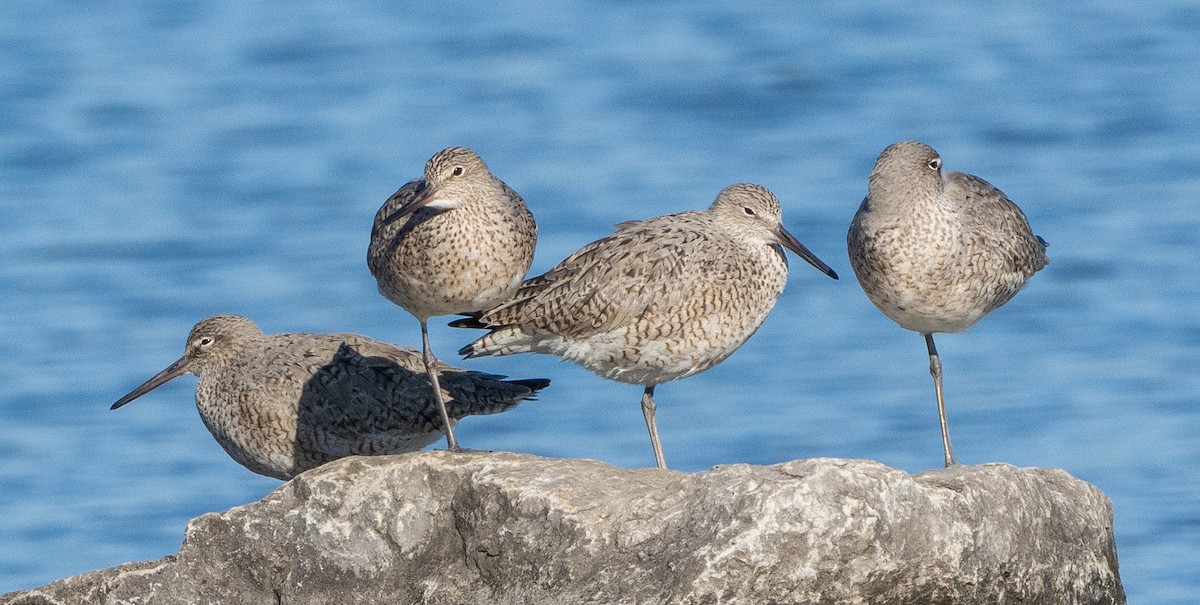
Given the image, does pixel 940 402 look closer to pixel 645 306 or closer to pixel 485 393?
pixel 645 306

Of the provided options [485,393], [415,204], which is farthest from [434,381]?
[415,204]

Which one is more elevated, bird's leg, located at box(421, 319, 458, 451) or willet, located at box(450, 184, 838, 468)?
willet, located at box(450, 184, 838, 468)

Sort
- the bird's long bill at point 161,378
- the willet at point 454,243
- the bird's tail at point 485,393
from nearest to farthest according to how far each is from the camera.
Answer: the willet at point 454,243
the bird's tail at point 485,393
the bird's long bill at point 161,378

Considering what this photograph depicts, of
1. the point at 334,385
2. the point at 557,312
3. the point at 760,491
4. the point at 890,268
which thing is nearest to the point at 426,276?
the point at 557,312

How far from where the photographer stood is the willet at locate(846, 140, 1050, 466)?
32.3 ft

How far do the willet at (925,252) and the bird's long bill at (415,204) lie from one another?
241cm

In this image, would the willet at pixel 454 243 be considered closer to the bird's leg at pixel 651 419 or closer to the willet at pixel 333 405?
the willet at pixel 333 405

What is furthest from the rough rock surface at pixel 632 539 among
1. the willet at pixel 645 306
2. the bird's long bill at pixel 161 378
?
the bird's long bill at pixel 161 378

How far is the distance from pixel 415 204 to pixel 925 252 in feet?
9.14

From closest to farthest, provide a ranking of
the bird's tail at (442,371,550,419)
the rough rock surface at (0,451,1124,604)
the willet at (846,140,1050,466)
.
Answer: the rough rock surface at (0,451,1124,604), the willet at (846,140,1050,466), the bird's tail at (442,371,550,419)

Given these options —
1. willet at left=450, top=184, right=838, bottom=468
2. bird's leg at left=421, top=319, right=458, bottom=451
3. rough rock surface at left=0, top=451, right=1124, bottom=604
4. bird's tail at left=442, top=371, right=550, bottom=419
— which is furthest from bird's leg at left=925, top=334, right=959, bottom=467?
bird's leg at left=421, top=319, right=458, bottom=451

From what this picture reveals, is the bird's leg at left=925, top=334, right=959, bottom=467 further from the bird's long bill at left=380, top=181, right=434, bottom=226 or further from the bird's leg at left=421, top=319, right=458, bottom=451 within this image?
the bird's long bill at left=380, top=181, right=434, bottom=226

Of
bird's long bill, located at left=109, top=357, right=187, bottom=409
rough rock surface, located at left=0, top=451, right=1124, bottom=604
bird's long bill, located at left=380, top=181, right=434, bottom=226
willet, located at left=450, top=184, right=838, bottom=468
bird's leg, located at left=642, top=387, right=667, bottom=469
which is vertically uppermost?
bird's long bill, located at left=380, top=181, right=434, bottom=226

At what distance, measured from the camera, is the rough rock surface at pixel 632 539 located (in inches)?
278
